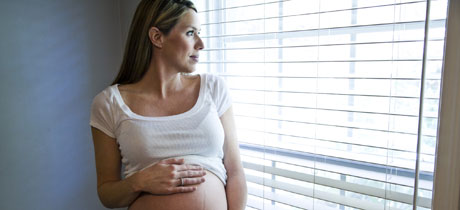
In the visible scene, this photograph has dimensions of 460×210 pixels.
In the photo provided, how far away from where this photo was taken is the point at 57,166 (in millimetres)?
1546

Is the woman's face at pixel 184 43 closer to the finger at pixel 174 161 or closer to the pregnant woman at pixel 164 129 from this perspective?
the pregnant woman at pixel 164 129

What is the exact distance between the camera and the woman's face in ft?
3.27

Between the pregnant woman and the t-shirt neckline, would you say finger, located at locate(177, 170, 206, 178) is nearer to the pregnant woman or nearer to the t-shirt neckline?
the pregnant woman

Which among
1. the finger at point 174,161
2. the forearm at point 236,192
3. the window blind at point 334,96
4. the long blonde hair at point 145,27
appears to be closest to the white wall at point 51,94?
the long blonde hair at point 145,27

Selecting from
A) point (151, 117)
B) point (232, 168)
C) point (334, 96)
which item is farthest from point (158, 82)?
point (334, 96)

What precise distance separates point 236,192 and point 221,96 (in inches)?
13.7

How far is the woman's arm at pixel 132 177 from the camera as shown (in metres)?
0.92

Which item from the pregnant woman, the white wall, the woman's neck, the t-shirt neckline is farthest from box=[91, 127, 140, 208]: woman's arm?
the white wall

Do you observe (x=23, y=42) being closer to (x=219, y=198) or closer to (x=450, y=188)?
(x=219, y=198)

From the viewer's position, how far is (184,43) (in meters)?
→ 0.99

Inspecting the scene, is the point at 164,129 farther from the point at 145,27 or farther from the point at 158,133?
the point at 145,27

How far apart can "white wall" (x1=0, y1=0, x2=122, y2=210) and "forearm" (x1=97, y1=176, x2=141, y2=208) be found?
27.5 inches

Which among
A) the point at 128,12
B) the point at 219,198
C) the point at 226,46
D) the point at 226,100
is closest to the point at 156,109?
the point at 226,100

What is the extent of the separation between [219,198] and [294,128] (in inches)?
16.1
